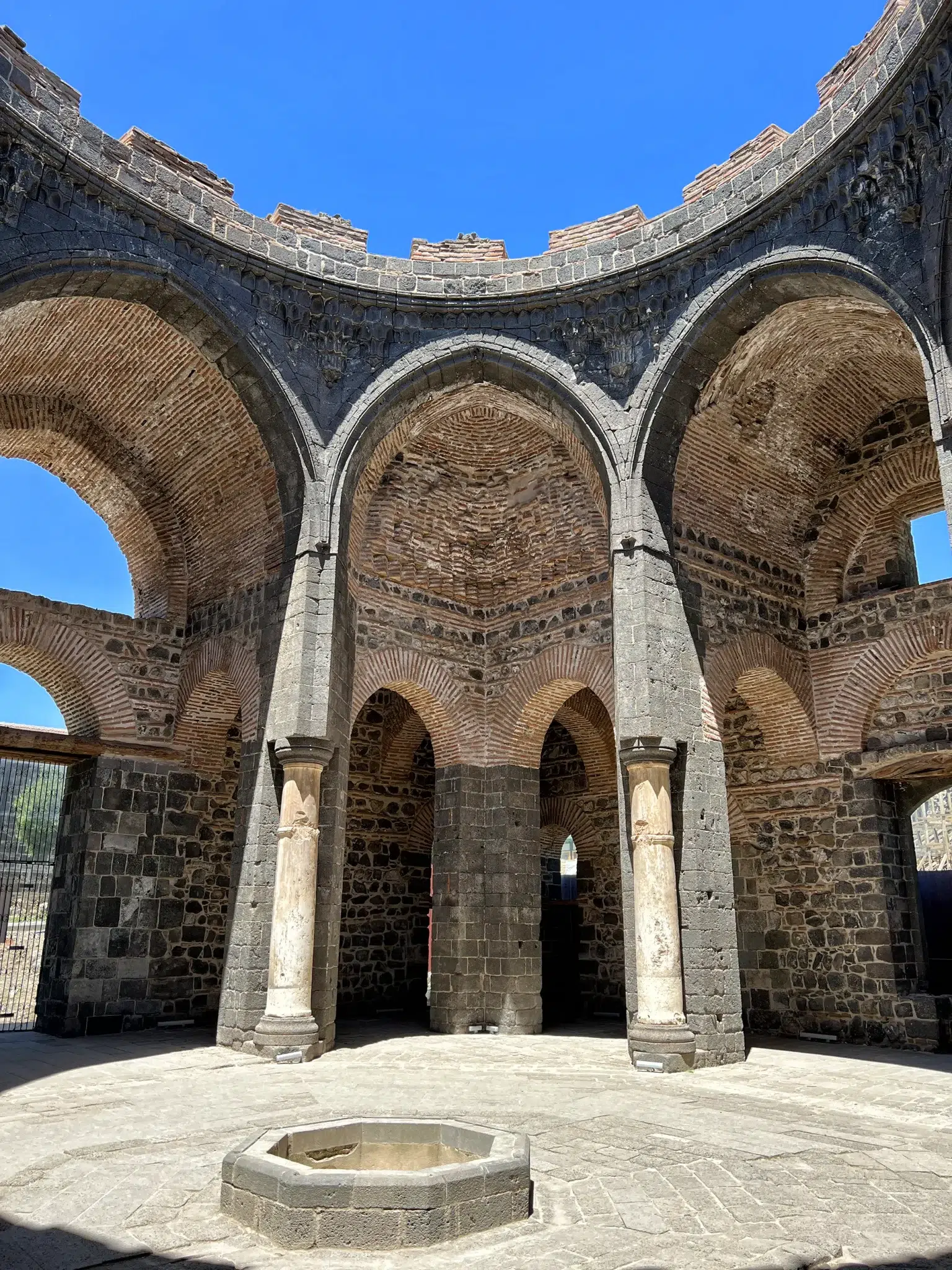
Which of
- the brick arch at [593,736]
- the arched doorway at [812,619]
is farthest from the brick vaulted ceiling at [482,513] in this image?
the brick arch at [593,736]

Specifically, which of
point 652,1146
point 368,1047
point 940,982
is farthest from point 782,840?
point 652,1146

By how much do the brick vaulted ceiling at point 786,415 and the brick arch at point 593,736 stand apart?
12.4 ft

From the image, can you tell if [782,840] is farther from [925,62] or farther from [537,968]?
[925,62]

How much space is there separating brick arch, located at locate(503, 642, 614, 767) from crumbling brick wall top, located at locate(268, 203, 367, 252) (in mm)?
5471

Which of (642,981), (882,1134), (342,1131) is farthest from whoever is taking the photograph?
(642,981)

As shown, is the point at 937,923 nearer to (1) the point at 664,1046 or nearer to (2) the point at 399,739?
(1) the point at 664,1046

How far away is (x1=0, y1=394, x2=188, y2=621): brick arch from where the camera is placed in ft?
38.0

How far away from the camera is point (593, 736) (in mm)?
14320

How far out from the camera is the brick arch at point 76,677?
10875mm

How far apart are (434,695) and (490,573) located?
1944mm

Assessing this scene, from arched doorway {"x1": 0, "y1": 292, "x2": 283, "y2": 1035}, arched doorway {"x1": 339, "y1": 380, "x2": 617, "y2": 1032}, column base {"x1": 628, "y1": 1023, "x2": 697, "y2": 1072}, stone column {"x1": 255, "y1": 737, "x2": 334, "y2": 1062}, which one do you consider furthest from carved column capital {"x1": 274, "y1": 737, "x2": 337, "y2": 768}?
column base {"x1": 628, "y1": 1023, "x2": 697, "y2": 1072}

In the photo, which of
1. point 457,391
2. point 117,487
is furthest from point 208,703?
point 457,391

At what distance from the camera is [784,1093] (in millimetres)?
7367

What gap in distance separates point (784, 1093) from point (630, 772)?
3.07 m
